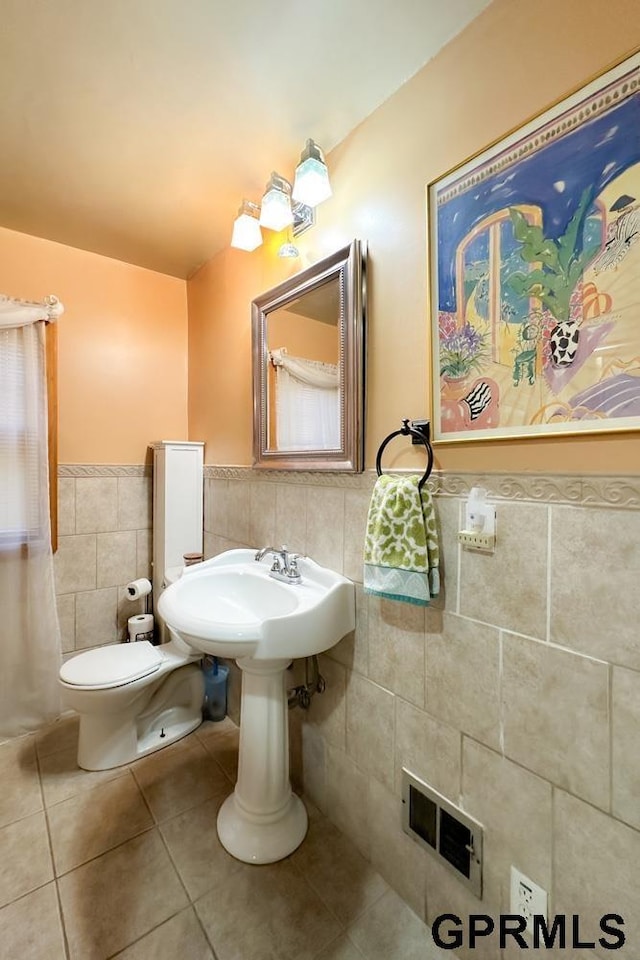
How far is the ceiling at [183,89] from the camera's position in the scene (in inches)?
38.9

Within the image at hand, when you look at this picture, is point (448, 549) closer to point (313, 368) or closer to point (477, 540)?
point (477, 540)

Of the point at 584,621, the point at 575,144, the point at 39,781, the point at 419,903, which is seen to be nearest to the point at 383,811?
the point at 419,903

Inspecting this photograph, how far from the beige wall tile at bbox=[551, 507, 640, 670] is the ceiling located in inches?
48.1

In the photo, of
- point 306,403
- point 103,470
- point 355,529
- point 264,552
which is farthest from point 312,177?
point 103,470

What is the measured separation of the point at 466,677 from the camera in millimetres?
987

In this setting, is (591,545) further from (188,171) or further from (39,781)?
(39,781)

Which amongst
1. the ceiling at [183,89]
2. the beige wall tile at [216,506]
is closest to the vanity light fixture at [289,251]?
the ceiling at [183,89]

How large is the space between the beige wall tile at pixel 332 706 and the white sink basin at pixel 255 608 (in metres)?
0.21

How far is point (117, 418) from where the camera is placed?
7.07 feet

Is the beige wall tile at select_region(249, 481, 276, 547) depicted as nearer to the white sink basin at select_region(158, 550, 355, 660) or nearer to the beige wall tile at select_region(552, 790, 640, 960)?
the white sink basin at select_region(158, 550, 355, 660)

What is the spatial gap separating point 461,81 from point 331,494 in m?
1.15

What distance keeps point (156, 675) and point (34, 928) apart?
726 mm

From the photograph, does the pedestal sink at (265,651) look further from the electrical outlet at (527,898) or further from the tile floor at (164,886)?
the electrical outlet at (527,898)

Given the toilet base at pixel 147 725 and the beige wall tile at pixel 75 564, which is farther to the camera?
the beige wall tile at pixel 75 564
